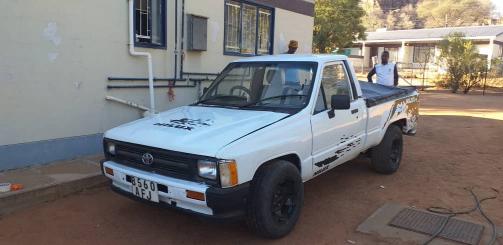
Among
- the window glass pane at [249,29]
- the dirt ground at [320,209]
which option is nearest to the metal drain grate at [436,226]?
the dirt ground at [320,209]

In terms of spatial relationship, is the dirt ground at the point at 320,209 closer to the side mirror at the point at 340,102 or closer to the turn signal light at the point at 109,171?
the turn signal light at the point at 109,171

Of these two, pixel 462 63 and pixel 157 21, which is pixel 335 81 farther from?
pixel 462 63

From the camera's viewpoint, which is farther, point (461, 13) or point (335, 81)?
point (461, 13)

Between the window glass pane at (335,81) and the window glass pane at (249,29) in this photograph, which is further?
the window glass pane at (249,29)

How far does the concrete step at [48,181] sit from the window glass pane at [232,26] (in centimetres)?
413

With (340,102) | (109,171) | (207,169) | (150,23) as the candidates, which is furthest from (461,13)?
(207,169)

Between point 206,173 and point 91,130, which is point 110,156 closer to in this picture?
point 206,173

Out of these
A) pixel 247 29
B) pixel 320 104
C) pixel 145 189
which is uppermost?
pixel 247 29

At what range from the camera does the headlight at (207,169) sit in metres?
3.70

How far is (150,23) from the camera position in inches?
296

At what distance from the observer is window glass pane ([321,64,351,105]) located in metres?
5.11

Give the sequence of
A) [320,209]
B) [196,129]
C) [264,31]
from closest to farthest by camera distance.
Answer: [196,129] → [320,209] → [264,31]

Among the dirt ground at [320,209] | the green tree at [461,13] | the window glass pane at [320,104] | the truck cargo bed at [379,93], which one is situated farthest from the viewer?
the green tree at [461,13]

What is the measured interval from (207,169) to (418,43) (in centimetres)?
4285
